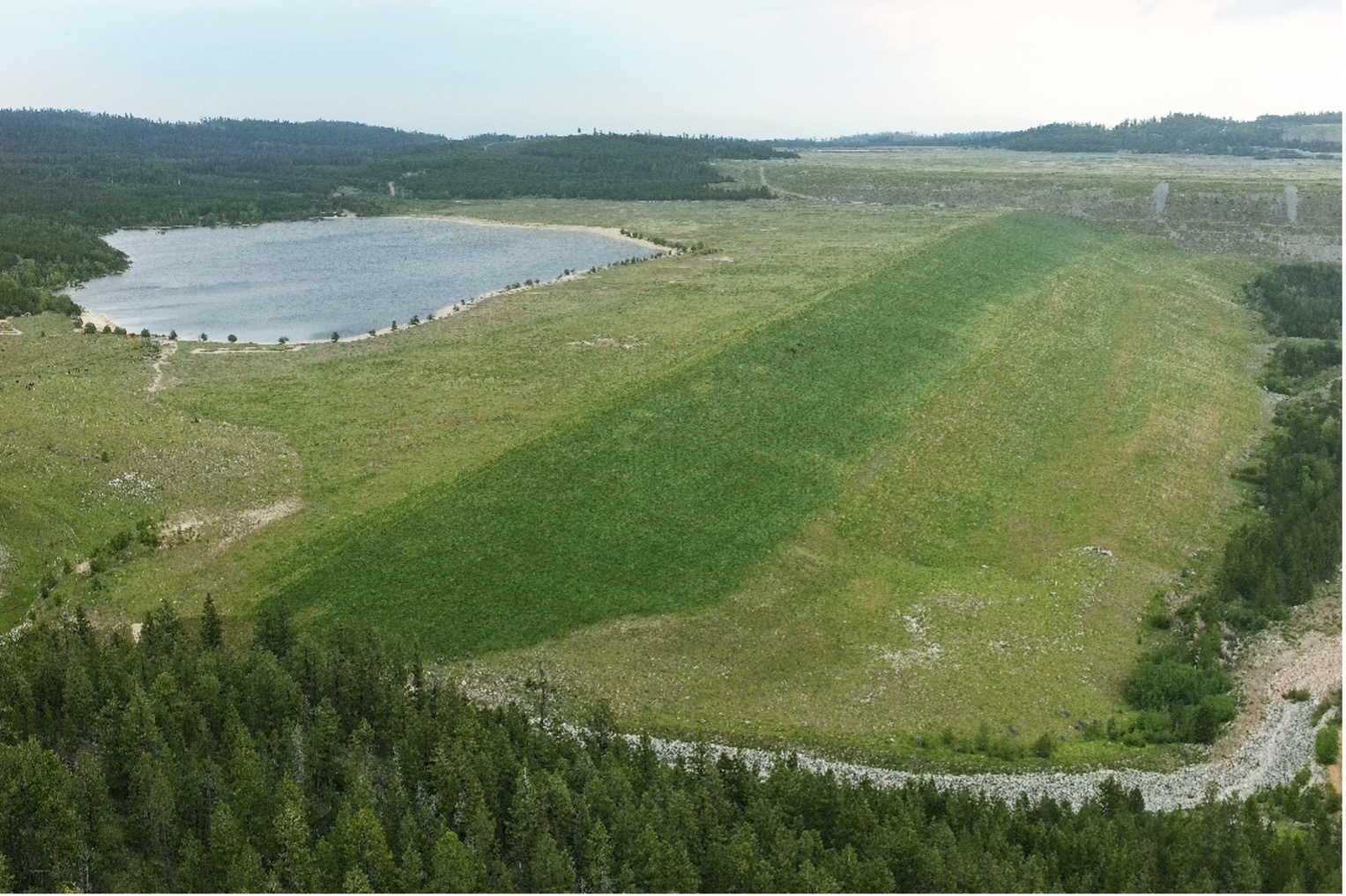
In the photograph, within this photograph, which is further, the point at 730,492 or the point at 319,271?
the point at 319,271

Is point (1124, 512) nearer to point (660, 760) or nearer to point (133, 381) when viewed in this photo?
point (660, 760)

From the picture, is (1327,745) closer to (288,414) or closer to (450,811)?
(450,811)

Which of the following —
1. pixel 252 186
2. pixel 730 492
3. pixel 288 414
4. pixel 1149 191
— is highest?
pixel 252 186

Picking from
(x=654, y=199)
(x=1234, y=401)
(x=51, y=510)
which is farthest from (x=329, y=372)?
(x=654, y=199)

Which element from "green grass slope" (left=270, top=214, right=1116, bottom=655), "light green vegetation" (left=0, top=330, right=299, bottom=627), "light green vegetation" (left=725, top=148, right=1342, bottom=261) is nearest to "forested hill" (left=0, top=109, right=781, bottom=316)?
"light green vegetation" (left=725, top=148, right=1342, bottom=261)

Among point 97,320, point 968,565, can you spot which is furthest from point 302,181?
point 968,565

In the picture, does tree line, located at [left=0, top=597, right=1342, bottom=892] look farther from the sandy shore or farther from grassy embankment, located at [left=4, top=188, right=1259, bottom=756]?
the sandy shore
